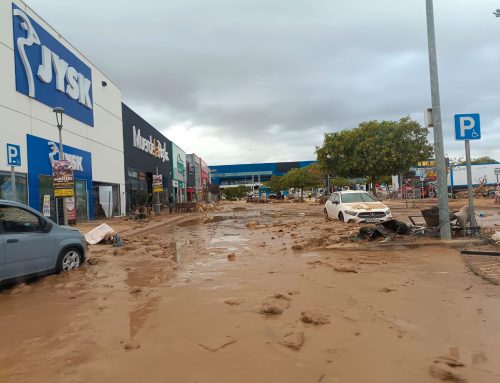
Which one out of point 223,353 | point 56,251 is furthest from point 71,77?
point 223,353

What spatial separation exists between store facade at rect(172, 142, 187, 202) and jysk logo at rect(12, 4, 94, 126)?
91.3 ft

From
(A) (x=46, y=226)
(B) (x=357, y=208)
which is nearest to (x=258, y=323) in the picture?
(A) (x=46, y=226)

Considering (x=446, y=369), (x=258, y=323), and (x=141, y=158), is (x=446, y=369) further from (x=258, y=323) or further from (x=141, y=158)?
(x=141, y=158)

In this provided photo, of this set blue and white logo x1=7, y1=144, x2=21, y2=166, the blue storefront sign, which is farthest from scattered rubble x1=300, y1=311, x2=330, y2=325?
the blue storefront sign

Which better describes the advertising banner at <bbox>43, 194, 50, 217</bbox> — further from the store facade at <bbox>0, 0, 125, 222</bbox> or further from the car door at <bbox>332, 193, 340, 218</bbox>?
the car door at <bbox>332, 193, 340, 218</bbox>

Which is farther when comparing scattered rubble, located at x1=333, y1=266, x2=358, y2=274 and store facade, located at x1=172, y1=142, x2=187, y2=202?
store facade, located at x1=172, y1=142, x2=187, y2=202

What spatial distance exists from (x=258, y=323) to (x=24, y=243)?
455cm

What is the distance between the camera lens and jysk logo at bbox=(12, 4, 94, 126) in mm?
18297

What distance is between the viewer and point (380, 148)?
113ft

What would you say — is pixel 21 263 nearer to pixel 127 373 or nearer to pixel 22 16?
pixel 127 373

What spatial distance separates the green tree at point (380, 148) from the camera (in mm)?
34094

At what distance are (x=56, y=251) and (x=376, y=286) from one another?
18.5ft

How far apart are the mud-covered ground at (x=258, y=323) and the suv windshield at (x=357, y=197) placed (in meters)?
8.72

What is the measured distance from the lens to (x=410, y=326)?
492cm
